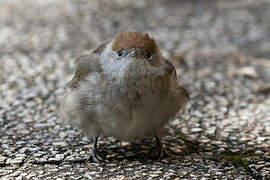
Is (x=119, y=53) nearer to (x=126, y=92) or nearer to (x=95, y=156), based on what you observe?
(x=126, y=92)

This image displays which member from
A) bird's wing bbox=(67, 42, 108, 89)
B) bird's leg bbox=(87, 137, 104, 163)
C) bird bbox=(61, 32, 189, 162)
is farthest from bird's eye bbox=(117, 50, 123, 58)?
bird's leg bbox=(87, 137, 104, 163)

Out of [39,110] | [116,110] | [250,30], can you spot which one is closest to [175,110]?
[116,110]

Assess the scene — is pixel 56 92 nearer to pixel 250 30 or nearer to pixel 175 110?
pixel 175 110

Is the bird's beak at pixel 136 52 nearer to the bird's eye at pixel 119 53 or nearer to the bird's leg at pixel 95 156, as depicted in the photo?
the bird's eye at pixel 119 53

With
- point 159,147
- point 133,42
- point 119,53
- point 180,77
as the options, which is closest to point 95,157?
point 159,147

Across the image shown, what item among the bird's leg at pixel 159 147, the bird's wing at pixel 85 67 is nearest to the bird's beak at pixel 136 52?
the bird's wing at pixel 85 67

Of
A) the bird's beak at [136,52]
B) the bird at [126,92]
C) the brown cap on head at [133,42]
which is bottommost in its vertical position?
the bird at [126,92]

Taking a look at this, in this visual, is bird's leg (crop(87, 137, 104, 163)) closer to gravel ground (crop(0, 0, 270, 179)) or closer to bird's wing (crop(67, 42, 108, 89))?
gravel ground (crop(0, 0, 270, 179))
